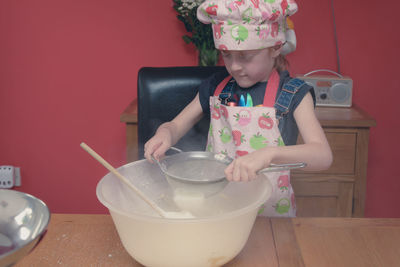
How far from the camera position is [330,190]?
192cm

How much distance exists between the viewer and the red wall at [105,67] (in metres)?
2.19

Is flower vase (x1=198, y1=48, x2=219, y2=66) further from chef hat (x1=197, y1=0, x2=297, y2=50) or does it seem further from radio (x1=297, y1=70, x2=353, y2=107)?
chef hat (x1=197, y1=0, x2=297, y2=50)

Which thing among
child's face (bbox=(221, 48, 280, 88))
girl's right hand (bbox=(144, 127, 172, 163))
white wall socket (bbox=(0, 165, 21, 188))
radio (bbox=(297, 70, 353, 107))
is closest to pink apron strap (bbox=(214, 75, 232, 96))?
child's face (bbox=(221, 48, 280, 88))

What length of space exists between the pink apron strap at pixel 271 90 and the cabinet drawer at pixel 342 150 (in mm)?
570

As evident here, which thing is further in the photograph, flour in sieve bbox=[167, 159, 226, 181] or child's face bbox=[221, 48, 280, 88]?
child's face bbox=[221, 48, 280, 88]

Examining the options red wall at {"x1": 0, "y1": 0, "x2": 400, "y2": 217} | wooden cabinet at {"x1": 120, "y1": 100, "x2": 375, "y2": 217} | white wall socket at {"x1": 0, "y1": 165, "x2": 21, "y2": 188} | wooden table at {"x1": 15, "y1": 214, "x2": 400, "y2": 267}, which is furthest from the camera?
white wall socket at {"x1": 0, "y1": 165, "x2": 21, "y2": 188}

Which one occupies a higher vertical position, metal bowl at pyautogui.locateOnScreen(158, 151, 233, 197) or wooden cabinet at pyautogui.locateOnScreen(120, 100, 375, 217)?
metal bowl at pyautogui.locateOnScreen(158, 151, 233, 197)

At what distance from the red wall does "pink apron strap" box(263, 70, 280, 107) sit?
0.91 m

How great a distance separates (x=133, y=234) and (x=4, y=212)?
0.22 meters

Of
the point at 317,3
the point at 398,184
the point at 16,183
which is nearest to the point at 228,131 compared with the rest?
the point at 317,3

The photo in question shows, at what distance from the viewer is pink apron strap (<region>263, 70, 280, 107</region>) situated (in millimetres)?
1312

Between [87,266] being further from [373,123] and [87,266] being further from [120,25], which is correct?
[120,25]

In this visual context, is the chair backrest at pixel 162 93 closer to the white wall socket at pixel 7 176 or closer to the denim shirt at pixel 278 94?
the denim shirt at pixel 278 94

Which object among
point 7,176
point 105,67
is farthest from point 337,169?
point 7,176
